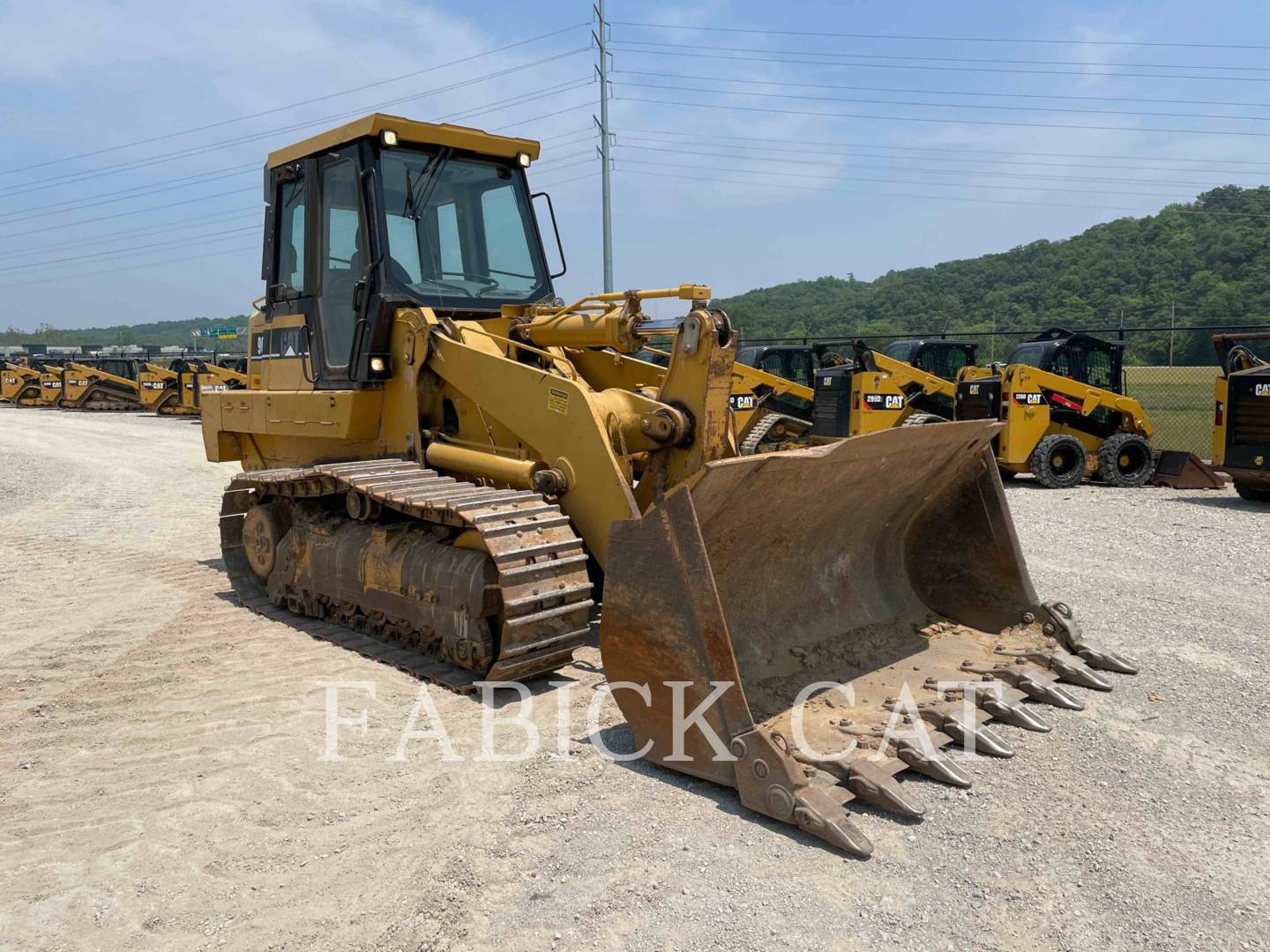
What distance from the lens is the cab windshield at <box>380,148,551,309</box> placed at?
6.19 metres

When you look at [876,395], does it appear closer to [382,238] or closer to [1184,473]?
[1184,473]

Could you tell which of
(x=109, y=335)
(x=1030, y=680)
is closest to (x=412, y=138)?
(x=1030, y=680)

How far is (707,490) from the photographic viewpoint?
3736mm

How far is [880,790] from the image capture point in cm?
340

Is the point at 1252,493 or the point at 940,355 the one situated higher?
the point at 940,355

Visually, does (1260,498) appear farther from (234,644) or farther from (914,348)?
(234,644)

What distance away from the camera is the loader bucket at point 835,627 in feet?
11.5

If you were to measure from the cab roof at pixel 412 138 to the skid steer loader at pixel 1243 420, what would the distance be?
863 centimetres

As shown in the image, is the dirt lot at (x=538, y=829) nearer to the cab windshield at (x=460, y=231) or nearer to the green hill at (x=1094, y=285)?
the cab windshield at (x=460, y=231)

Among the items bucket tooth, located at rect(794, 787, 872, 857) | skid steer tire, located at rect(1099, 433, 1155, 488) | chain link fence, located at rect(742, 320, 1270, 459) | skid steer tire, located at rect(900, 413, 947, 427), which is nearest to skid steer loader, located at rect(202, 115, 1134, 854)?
bucket tooth, located at rect(794, 787, 872, 857)

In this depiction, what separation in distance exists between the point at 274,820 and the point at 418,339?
324cm

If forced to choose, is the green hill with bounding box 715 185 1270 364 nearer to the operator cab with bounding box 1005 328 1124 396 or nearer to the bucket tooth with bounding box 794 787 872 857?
the operator cab with bounding box 1005 328 1124 396

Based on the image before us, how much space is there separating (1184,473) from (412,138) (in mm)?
10929

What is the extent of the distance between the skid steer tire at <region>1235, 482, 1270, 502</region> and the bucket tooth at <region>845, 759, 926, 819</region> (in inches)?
388
